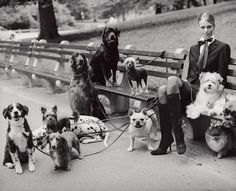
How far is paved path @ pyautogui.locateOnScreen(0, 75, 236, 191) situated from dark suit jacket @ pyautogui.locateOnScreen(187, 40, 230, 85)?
1143mm

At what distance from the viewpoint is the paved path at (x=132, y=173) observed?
482 centimetres

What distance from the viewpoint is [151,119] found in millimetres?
6273

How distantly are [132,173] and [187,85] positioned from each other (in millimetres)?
1519

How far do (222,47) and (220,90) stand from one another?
63 centimetres

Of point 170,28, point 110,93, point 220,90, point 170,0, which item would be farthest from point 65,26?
point 220,90

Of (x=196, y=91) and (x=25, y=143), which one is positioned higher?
(x=196, y=91)

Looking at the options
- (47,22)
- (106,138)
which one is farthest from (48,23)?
(106,138)

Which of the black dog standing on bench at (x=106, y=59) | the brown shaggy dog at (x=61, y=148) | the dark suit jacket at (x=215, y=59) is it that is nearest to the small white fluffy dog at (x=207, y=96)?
the dark suit jacket at (x=215, y=59)

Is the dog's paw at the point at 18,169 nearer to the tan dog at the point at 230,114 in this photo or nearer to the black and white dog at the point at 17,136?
the black and white dog at the point at 17,136

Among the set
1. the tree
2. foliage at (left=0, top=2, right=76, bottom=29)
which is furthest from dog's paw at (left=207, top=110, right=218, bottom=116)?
foliage at (left=0, top=2, right=76, bottom=29)

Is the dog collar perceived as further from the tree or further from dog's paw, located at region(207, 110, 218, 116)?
the tree

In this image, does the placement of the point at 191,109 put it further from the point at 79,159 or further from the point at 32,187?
the point at 32,187

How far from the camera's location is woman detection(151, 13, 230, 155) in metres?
5.41

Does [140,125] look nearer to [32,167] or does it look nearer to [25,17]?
[32,167]
